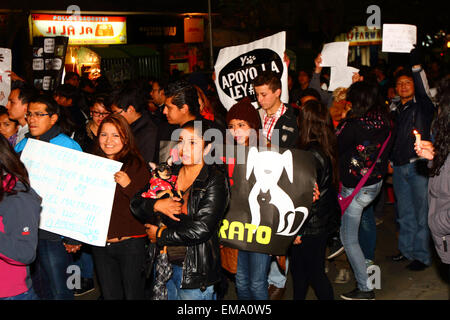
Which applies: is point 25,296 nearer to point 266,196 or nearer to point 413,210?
point 266,196

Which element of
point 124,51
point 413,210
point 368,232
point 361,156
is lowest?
point 368,232

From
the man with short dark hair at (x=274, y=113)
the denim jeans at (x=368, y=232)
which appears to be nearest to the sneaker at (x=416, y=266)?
the denim jeans at (x=368, y=232)

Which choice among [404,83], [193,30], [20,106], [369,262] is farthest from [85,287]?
[193,30]

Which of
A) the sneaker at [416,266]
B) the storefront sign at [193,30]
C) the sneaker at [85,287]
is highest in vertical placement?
the storefront sign at [193,30]

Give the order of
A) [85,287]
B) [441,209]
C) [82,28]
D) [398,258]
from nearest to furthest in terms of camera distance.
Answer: [441,209]
[85,287]
[398,258]
[82,28]

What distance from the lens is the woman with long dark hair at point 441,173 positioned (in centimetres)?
368

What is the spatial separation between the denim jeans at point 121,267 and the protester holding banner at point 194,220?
1.97 ft

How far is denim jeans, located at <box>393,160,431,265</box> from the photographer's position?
6246 mm

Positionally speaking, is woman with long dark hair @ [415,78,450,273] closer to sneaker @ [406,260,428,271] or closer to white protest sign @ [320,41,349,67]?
sneaker @ [406,260,428,271]

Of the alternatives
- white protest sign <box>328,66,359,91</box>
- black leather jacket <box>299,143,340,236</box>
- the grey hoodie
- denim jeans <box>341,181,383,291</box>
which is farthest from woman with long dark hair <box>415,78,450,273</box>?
white protest sign <box>328,66,359,91</box>

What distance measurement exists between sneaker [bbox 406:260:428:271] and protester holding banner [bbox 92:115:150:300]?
3.34 metres

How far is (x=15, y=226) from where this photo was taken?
3377mm

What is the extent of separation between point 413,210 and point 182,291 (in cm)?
362

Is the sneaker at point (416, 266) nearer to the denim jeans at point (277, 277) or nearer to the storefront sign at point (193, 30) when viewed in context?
the denim jeans at point (277, 277)
